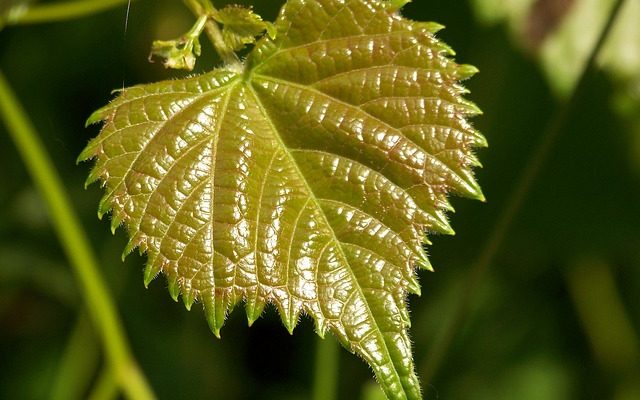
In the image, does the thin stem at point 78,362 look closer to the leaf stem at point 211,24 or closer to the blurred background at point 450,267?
the blurred background at point 450,267

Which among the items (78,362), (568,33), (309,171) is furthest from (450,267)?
(309,171)

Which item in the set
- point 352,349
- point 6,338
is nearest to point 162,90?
point 352,349

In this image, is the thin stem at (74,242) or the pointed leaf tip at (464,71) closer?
the pointed leaf tip at (464,71)

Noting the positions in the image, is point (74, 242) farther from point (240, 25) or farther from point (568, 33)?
point (568, 33)

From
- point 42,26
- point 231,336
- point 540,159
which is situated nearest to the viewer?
point 540,159

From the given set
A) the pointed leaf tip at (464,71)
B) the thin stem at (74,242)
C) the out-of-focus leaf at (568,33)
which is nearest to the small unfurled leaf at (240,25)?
the pointed leaf tip at (464,71)

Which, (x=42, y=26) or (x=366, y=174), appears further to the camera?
(x=42, y=26)

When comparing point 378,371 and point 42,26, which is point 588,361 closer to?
point 378,371
